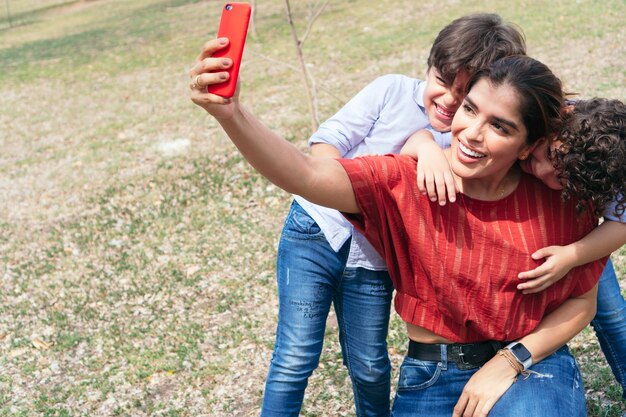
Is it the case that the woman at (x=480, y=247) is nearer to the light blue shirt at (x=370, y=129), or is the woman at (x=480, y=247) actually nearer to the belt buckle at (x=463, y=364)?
the belt buckle at (x=463, y=364)

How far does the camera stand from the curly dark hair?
2158mm

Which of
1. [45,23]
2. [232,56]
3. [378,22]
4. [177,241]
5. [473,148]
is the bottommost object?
[45,23]

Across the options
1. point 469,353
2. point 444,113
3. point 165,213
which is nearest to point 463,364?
point 469,353

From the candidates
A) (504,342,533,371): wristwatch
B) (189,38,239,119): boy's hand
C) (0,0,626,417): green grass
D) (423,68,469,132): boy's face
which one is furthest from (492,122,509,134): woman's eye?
(0,0,626,417): green grass

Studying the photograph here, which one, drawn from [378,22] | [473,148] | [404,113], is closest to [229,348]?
[404,113]

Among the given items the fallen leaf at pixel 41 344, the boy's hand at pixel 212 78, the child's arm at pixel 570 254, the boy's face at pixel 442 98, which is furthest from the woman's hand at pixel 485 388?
the fallen leaf at pixel 41 344

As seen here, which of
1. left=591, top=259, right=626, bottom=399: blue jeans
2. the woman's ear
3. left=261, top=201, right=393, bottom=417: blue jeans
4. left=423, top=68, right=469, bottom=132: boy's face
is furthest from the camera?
left=591, top=259, right=626, bottom=399: blue jeans

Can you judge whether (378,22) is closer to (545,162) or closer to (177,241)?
(177,241)

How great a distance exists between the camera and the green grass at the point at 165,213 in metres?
4.54

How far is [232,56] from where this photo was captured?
1881 millimetres

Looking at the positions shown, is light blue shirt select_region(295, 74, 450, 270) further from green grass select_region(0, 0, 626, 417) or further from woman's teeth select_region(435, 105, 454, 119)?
green grass select_region(0, 0, 626, 417)

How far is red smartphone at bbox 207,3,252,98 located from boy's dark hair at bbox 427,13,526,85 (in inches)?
33.8

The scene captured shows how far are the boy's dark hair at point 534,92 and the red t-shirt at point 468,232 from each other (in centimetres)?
21

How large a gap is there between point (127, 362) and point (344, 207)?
2.97 m
